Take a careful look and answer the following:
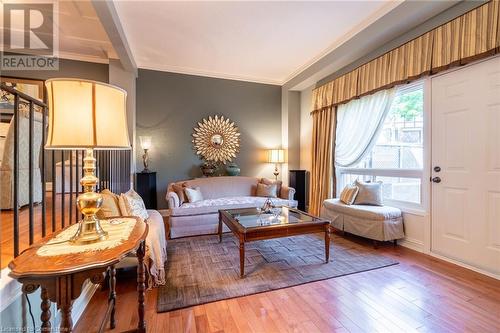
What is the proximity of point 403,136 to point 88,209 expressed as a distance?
141 inches

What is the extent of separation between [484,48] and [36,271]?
354 centimetres

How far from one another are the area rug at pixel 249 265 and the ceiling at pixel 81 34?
2949 mm

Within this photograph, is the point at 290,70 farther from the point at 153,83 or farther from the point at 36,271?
the point at 36,271

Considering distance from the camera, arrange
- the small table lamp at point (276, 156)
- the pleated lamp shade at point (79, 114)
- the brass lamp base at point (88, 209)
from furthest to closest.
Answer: the small table lamp at point (276, 156) < the brass lamp base at point (88, 209) < the pleated lamp shade at point (79, 114)

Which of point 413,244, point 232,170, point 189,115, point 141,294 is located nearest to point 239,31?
point 189,115

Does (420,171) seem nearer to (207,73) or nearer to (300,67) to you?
(300,67)

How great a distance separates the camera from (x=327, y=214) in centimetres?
362

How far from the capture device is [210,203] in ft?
11.9

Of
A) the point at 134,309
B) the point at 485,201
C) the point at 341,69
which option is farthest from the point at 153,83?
the point at 485,201

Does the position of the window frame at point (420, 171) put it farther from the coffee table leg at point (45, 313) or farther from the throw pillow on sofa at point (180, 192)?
the coffee table leg at point (45, 313)

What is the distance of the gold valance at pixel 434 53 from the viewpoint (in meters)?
2.08

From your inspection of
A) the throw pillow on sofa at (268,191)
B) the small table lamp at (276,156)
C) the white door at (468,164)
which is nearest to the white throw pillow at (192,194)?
the throw pillow on sofa at (268,191)

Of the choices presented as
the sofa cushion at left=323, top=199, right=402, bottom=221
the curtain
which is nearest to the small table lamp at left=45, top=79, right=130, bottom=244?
the sofa cushion at left=323, top=199, right=402, bottom=221

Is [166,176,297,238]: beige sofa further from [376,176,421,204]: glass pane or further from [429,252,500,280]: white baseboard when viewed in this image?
[429,252,500,280]: white baseboard
